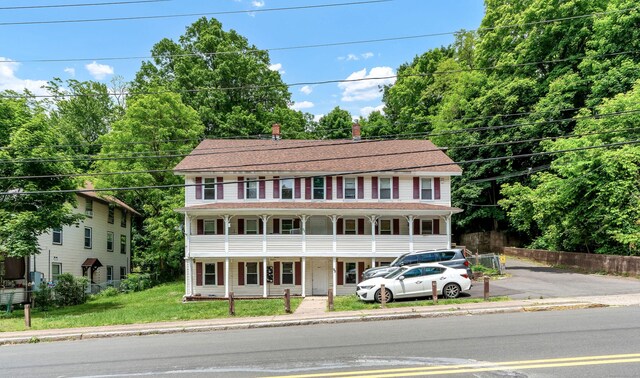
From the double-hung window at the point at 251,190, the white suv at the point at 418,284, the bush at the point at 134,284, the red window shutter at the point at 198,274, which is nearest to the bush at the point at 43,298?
the bush at the point at 134,284

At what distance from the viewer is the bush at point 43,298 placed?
81.1 feet

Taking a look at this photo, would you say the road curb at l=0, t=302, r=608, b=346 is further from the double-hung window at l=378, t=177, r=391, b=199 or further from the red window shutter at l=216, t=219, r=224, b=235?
the double-hung window at l=378, t=177, r=391, b=199

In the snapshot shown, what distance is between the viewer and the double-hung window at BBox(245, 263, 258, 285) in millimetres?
28047

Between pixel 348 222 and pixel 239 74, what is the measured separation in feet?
95.1

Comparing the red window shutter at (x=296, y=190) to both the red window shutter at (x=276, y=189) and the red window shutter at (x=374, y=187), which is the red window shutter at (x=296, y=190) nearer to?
the red window shutter at (x=276, y=189)

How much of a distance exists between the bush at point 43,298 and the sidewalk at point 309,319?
422 inches

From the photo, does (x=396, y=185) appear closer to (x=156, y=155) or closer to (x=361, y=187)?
(x=361, y=187)

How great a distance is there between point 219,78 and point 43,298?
102ft

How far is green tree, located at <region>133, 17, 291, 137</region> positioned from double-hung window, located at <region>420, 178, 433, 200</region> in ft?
81.7

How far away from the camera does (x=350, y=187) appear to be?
28.6 m

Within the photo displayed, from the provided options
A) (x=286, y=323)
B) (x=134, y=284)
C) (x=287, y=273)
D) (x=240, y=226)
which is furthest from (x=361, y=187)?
(x=134, y=284)

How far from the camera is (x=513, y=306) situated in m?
14.9

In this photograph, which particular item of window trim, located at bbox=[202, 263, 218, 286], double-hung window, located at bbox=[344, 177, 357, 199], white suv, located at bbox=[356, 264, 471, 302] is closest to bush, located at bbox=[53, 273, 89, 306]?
window trim, located at bbox=[202, 263, 218, 286]

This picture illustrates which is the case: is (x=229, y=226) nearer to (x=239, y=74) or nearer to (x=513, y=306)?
(x=513, y=306)
